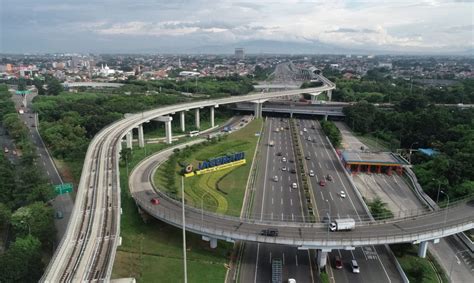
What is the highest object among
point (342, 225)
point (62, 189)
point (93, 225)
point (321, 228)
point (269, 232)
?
point (93, 225)

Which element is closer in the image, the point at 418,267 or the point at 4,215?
the point at 418,267

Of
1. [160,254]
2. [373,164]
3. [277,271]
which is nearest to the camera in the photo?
[277,271]

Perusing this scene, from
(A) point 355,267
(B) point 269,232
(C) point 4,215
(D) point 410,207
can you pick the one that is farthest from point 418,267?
(C) point 4,215

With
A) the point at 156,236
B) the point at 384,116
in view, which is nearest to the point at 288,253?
the point at 156,236

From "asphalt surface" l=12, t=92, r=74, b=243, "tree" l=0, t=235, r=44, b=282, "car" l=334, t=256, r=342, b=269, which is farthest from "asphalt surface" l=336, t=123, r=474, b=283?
"asphalt surface" l=12, t=92, r=74, b=243

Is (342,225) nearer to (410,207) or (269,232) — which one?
(269,232)

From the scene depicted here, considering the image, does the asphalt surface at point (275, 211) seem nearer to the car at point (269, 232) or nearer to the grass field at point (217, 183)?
the grass field at point (217, 183)
